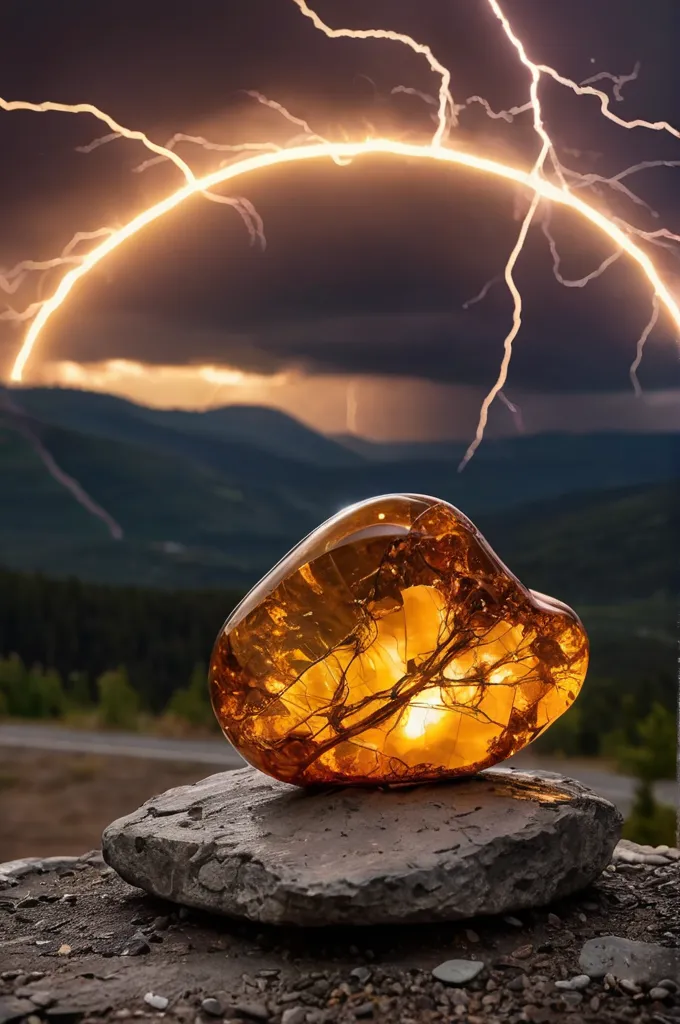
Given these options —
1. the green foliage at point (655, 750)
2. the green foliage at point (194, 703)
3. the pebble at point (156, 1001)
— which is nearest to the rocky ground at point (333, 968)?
the pebble at point (156, 1001)

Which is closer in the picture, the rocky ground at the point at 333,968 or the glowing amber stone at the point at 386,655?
the rocky ground at the point at 333,968

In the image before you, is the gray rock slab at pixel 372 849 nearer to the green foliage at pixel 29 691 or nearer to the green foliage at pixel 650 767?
the green foliage at pixel 650 767

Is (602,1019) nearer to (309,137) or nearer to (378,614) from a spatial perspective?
(378,614)

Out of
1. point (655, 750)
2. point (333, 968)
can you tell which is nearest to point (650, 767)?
point (655, 750)

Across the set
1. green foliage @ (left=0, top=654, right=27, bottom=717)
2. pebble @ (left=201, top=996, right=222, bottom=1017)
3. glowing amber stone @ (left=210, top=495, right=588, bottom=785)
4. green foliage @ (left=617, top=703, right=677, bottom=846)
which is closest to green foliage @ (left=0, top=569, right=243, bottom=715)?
green foliage @ (left=0, top=654, right=27, bottom=717)

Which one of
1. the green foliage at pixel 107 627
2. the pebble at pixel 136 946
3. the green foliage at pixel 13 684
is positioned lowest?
the pebble at pixel 136 946

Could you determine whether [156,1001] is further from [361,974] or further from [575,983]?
[575,983]

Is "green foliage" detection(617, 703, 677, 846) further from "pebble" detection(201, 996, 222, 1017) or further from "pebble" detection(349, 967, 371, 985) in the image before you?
"pebble" detection(201, 996, 222, 1017)
